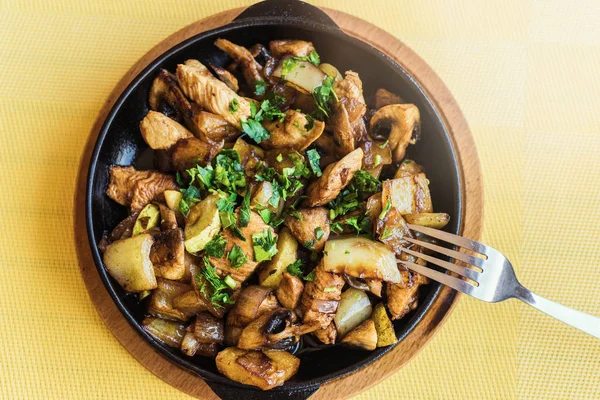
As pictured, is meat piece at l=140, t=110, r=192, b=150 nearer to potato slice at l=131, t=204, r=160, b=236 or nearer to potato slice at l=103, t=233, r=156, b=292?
potato slice at l=131, t=204, r=160, b=236

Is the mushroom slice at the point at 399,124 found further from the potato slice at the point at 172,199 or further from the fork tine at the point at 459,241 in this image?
the potato slice at the point at 172,199

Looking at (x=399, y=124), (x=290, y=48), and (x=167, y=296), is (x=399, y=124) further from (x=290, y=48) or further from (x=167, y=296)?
(x=167, y=296)

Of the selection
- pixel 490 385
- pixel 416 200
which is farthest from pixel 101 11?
pixel 490 385

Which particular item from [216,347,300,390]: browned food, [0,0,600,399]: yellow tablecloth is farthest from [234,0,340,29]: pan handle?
[216,347,300,390]: browned food

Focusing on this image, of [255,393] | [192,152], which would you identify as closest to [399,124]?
[192,152]

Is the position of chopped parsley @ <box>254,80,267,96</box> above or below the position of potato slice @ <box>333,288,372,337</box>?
above
